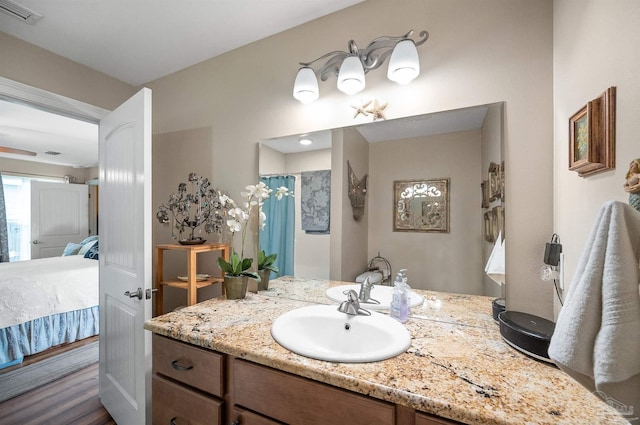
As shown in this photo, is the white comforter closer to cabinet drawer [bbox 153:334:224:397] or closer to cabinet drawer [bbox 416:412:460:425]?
cabinet drawer [bbox 153:334:224:397]

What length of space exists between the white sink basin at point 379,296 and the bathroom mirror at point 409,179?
0.05 metres

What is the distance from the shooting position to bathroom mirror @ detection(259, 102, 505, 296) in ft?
3.86

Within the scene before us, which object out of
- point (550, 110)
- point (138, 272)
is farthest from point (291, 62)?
point (138, 272)

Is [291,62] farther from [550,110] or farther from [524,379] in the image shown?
[524,379]

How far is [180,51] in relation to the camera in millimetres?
1855

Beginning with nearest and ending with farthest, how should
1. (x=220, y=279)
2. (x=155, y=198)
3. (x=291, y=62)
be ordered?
(x=291, y=62), (x=220, y=279), (x=155, y=198)

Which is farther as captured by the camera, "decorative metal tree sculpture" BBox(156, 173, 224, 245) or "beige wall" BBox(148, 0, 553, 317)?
"decorative metal tree sculpture" BBox(156, 173, 224, 245)

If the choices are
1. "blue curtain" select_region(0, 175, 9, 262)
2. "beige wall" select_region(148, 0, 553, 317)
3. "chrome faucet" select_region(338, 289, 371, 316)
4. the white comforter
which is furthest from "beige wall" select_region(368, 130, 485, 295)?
"blue curtain" select_region(0, 175, 9, 262)

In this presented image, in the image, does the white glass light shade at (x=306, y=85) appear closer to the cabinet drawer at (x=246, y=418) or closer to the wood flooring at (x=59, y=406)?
the cabinet drawer at (x=246, y=418)

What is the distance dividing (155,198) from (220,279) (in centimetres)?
100

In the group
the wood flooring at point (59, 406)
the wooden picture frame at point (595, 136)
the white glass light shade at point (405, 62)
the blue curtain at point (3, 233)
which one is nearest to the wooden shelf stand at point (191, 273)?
the wood flooring at point (59, 406)

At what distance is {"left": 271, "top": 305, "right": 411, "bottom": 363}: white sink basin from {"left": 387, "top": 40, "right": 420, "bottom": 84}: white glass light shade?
1023 mm

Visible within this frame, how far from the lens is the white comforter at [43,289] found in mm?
2516

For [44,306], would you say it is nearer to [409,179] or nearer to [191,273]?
[191,273]
